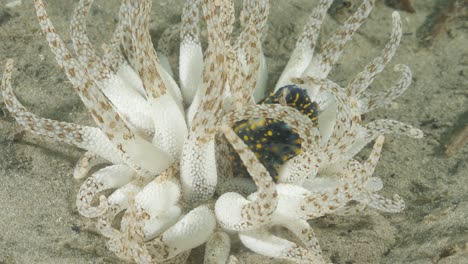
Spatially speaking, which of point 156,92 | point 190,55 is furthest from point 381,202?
point 190,55

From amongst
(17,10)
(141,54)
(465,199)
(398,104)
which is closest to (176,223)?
(141,54)

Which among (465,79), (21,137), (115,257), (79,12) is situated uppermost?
(79,12)

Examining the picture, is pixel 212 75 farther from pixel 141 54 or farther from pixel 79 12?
pixel 79 12

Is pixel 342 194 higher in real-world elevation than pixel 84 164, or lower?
higher

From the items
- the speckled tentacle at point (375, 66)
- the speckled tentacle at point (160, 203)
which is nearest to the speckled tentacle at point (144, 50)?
the speckled tentacle at point (160, 203)

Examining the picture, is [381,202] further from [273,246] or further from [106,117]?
[106,117]

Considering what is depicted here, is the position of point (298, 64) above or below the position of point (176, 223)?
above
